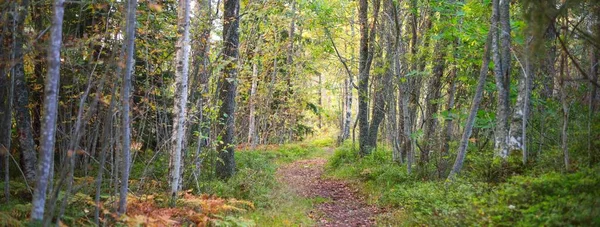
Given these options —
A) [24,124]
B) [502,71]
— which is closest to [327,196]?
[502,71]

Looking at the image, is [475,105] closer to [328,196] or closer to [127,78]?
[328,196]

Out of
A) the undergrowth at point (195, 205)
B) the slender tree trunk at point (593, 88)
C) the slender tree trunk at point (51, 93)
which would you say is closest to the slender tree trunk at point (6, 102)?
the undergrowth at point (195, 205)

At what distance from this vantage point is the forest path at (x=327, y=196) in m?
8.15

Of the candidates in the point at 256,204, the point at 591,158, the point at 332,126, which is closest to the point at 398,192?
the point at 256,204

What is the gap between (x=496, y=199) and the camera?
5641mm

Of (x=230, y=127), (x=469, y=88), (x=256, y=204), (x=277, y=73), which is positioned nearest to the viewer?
(x=256, y=204)

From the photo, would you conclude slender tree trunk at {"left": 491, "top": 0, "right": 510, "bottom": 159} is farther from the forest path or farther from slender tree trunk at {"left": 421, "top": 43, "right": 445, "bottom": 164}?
the forest path

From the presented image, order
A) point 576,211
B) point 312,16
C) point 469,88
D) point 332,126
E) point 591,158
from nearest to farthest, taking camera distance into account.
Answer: point 576,211 → point 591,158 → point 469,88 → point 312,16 → point 332,126

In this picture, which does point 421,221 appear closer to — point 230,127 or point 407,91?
point 407,91

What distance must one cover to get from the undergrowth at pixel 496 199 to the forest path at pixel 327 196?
0.44 metres

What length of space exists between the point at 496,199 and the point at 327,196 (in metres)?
5.19

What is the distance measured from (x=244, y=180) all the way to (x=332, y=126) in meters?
26.0

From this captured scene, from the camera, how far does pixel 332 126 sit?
3534cm

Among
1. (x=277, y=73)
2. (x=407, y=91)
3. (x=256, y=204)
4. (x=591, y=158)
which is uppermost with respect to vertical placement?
(x=277, y=73)
